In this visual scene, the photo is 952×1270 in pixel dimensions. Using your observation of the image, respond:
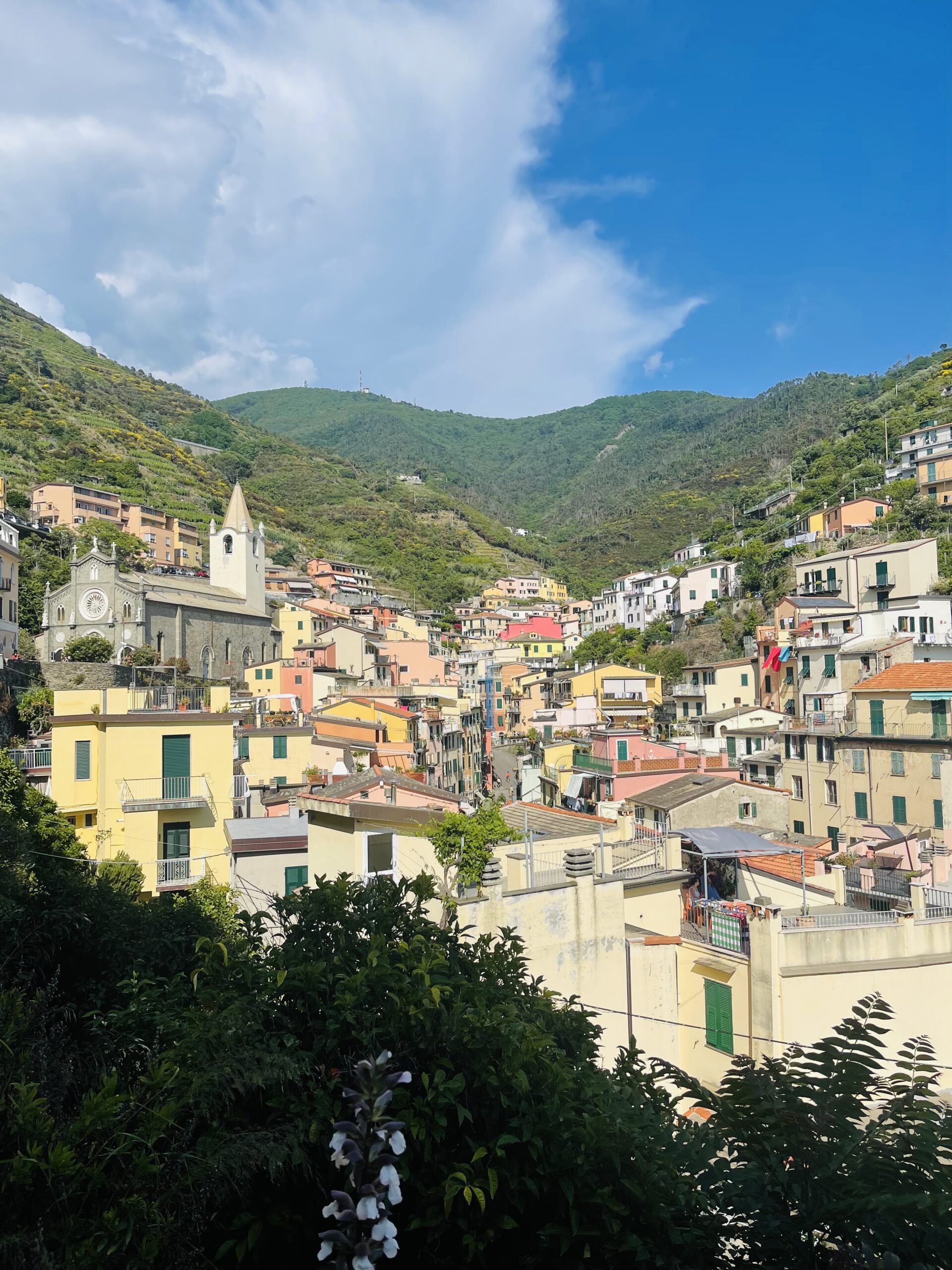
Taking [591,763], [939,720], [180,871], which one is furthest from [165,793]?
[939,720]

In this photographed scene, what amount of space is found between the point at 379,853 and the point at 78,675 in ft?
99.8

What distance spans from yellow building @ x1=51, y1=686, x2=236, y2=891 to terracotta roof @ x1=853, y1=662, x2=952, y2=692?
19680 mm

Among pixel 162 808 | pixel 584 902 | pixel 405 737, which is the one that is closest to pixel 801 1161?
pixel 584 902

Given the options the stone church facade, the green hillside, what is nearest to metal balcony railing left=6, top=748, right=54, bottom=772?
the stone church facade

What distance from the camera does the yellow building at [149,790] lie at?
16719mm

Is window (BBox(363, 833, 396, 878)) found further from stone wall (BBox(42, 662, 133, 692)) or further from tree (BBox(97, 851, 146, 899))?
stone wall (BBox(42, 662, 133, 692))

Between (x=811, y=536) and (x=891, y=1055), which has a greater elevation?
(x=811, y=536)

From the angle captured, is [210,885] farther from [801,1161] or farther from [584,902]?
[801,1161]

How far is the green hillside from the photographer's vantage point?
98.2m

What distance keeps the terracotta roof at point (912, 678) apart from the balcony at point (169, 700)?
1992cm

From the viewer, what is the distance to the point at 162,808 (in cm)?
1677

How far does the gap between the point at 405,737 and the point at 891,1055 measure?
916 inches

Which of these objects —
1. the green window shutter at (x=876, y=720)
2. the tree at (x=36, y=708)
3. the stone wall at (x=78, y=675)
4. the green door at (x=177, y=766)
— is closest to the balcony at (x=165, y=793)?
the green door at (x=177, y=766)

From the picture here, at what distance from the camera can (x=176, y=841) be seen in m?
17.0
